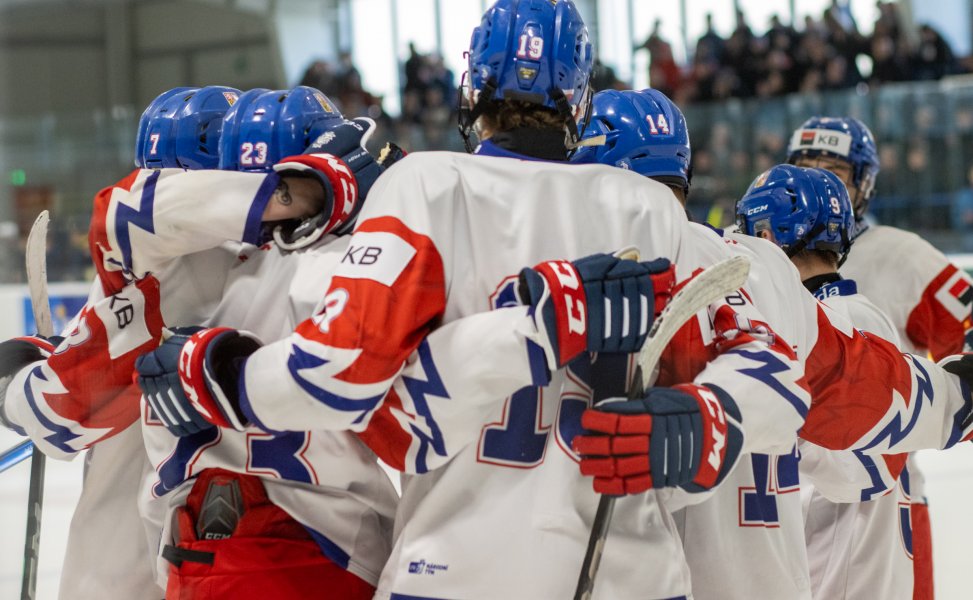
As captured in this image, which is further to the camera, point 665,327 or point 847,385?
point 847,385

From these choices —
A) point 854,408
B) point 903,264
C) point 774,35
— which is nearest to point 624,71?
point 774,35

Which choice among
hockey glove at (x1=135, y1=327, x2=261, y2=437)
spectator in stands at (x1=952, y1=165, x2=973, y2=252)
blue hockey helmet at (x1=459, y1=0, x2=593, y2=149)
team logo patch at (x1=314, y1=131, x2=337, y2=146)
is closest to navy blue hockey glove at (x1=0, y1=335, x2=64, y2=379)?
hockey glove at (x1=135, y1=327, x2=261, y2=437)

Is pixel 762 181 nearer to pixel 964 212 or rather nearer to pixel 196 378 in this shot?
pixel 196 378

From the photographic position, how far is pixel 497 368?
1380mm

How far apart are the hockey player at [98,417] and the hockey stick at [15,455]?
0.66 ft

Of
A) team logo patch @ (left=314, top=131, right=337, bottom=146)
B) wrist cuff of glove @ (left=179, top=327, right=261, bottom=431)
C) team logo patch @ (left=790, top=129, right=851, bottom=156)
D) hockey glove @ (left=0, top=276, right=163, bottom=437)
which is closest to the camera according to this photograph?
wrist cuff of glove @ (left=179, top=327, right=261, bottom=431)

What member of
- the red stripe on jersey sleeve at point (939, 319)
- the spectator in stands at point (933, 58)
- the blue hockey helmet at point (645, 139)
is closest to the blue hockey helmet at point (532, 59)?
the blue hockey helmet at point (645, 139)

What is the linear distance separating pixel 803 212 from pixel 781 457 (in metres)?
0.92

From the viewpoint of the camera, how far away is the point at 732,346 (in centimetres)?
150

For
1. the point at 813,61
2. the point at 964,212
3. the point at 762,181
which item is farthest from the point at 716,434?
the point at 813,61

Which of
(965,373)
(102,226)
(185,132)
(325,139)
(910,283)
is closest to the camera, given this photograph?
(102,226)

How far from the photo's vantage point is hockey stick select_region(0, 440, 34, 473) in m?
2.10

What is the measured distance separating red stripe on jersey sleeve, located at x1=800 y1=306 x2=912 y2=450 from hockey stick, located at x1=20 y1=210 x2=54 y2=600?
1.24 meters

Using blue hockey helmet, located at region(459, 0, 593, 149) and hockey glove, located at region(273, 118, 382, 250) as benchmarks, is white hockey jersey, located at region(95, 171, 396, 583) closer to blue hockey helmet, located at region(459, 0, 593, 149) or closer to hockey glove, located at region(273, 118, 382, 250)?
hockey glove, located at region(273, 118, 382, 250)
